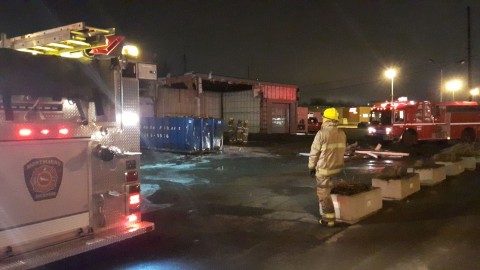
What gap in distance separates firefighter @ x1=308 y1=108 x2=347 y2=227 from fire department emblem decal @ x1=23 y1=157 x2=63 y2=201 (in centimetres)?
384

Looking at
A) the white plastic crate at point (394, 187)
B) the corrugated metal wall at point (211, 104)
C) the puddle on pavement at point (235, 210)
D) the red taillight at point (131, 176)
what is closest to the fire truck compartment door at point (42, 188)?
the red taillight at point (131, 176)

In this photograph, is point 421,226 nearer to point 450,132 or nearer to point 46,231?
point 46,231

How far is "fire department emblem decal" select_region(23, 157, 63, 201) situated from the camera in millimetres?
4734

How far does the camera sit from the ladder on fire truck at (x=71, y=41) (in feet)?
16.9

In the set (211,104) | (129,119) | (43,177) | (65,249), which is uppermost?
(211,104)

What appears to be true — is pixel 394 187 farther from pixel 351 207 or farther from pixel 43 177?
pixel 43 177

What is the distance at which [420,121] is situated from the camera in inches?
1063

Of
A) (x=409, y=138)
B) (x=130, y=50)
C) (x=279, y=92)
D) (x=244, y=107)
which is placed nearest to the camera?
(x=130, y=50)

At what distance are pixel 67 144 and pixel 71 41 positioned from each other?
1.16 meters

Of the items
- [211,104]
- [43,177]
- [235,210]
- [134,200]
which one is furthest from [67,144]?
[211,104]

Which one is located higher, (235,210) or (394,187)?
(394,187)

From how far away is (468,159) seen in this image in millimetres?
14602

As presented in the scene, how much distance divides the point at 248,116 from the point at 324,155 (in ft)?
106

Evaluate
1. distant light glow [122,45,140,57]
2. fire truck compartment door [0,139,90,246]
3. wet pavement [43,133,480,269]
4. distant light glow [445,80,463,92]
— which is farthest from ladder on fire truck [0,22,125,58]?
distant light glow [445,80,463,92]
